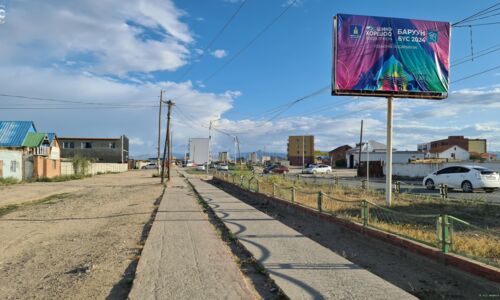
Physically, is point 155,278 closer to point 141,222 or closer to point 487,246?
point 487,246

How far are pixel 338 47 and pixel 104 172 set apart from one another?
6409 centimetres

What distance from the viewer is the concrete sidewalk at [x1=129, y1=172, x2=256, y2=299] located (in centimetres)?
535

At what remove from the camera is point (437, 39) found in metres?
15.2

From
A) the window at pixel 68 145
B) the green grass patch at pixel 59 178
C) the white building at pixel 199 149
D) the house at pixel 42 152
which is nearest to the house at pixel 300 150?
the white building at pixel 199 149

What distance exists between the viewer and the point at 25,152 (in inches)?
1708

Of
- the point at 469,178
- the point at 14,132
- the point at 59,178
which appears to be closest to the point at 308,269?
the point at 469,178

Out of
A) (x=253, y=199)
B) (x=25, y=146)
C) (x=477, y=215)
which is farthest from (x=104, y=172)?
(x=477, y=215)

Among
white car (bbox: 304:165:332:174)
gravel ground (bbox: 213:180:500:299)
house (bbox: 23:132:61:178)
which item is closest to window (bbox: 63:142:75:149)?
house (bbox: 23:132:61:178)

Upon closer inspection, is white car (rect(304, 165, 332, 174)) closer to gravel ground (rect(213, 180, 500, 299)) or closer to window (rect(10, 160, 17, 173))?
window (rect(10, 160, 17, 173))

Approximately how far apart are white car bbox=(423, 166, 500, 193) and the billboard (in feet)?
27.1

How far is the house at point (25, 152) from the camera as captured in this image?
3781 centimetres

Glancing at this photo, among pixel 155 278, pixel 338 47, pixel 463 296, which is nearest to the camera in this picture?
pixel 463 296

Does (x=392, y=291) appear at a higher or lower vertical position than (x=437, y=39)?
lower

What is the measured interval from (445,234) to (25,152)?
45.3 meters
